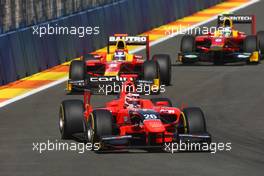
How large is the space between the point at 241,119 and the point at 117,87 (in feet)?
17.5

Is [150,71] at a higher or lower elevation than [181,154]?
higher

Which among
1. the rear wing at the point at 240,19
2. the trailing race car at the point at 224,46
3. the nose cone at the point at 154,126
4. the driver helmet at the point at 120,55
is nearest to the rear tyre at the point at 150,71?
the driver helmet at the point at 120,55

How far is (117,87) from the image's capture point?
2884cm

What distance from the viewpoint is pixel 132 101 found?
69.9 ft

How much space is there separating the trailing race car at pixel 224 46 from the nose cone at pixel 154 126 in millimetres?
14827

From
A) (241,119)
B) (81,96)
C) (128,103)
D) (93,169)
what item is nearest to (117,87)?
(81,96)

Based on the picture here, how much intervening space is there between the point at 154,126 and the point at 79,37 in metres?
17.7

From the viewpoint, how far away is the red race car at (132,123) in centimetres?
1981

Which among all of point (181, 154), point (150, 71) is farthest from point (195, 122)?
point (150, 71)

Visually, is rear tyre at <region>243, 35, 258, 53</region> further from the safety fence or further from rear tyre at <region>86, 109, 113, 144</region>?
rear tyre at <region>86, 109, 113, 144</region>

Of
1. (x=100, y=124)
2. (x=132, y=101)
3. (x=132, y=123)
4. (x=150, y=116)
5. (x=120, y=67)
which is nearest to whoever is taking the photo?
(x=100, y=124)

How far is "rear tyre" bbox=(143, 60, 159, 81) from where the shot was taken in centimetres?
2861

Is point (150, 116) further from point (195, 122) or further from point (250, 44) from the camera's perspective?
point (250, 44)

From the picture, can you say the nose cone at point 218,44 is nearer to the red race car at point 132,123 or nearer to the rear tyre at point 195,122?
the red race car at point 132,123
